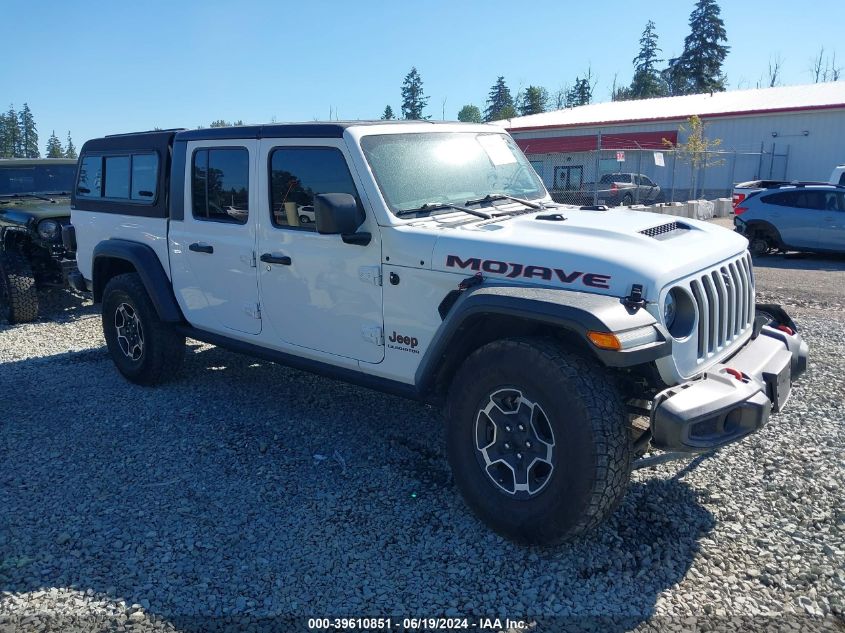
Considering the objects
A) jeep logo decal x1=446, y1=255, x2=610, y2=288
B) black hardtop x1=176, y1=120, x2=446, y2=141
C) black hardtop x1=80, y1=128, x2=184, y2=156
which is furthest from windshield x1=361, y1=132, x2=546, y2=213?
black hardtop x1=80, y1=128, x2=184, y2=156

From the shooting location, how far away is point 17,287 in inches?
317

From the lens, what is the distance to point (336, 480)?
13.4 ft

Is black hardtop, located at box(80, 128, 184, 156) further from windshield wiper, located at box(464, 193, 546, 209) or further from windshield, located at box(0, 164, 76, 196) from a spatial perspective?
windshield, located at box(0, 164, 76, 196)

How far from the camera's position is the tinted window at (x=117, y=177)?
576 cm

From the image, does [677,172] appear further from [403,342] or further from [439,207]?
[403,342]

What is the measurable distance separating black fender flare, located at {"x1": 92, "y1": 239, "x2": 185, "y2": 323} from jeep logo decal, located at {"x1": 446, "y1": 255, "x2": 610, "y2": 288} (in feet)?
8.76

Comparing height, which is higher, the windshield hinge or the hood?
the hood

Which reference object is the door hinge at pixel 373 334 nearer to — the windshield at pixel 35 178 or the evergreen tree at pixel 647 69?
the windshield at pixel 35 178

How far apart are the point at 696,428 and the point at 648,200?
24.4 meters

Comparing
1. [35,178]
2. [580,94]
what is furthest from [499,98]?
[35,178]

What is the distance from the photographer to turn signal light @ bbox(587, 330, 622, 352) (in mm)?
2867

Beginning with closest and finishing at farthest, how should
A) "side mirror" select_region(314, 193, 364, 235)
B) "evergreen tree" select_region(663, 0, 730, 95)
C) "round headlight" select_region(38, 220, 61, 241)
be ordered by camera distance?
"side mirror" select_region(314, 193, 364, 235) → "round headlight" select_region(38, 220, 61, 241) → "evergreen tree" select_region(663, 0, 730, 95)

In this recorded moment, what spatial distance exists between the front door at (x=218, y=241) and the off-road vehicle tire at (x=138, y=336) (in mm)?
375

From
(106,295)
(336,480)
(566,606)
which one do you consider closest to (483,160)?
(336,480)
